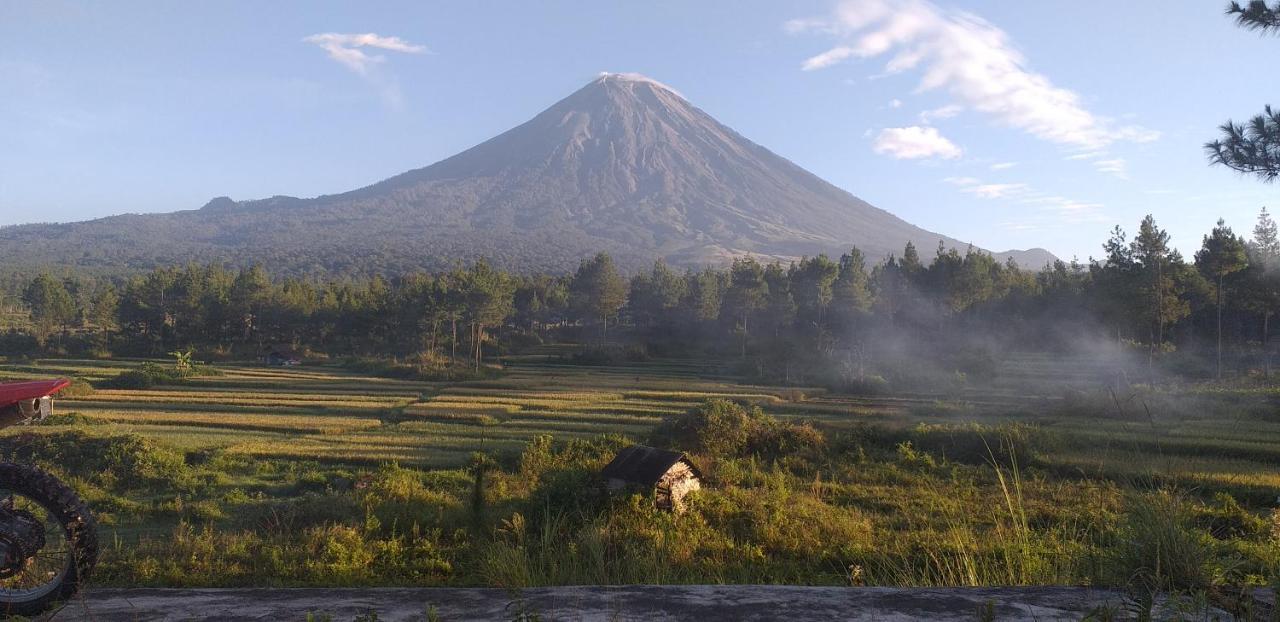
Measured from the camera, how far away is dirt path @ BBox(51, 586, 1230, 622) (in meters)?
2.79

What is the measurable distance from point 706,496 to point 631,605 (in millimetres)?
13498

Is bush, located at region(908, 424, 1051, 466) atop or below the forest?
below

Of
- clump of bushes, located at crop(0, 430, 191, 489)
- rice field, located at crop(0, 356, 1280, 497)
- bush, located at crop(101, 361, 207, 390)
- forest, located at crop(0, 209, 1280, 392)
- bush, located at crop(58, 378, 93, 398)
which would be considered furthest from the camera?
bush, located at crop(101, 361, 207, 390)

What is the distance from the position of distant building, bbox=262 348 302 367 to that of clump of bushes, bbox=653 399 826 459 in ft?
193

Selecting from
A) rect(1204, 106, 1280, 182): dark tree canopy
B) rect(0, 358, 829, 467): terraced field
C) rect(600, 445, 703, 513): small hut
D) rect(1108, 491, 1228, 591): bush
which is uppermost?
rect(1204, 106, 1280, 182): dark tree canopy

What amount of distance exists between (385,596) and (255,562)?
6918mm

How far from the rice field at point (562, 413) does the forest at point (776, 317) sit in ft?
18.5

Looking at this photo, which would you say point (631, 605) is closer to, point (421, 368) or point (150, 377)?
point (150, 377)

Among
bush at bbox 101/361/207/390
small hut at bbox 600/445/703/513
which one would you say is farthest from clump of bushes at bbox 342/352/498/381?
small hut at bbox 600/445/703/513

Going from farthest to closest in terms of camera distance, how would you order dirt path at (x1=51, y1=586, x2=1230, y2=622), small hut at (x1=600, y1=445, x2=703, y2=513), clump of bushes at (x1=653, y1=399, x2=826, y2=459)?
1. clump of bushes at (x1=653, y1=399, x2=826, y2=459)
2. small hut at (x1=600, y1=445, x2=703, y2=513)
3. dirt path at (x1=51, y1=586, x2=1230, y2=622)

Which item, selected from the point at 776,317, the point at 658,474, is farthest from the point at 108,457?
the point at 776,317

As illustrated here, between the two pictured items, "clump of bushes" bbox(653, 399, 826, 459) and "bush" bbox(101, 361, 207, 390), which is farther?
"bush" bbox(101, 361, 207, 390)

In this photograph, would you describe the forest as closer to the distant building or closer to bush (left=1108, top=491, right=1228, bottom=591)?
the distant building

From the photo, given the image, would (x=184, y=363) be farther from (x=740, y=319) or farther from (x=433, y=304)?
(x=740, y=319)
